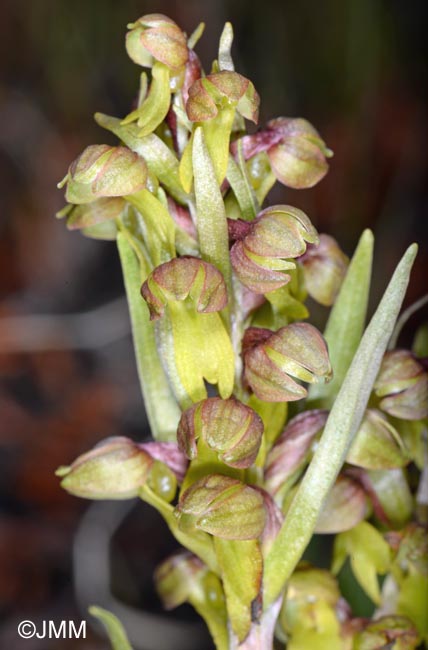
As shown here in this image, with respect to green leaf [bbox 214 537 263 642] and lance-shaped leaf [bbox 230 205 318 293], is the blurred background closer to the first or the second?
green leaf [bbox 214 537 263 642]

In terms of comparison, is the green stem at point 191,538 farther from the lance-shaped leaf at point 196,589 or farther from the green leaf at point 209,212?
the green leaf at point 209,212

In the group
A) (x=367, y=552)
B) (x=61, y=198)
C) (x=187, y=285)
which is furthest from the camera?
(x=61, y=198)

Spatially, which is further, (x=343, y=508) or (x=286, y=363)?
(x=343, y=508)

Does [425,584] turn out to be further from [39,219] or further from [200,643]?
[39,219]

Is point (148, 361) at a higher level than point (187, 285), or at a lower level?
lower

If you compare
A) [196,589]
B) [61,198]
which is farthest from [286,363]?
[61,198]

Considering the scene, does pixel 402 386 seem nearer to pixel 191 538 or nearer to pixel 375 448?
pixel 375 448
